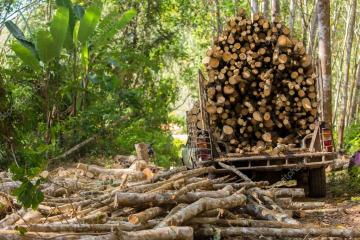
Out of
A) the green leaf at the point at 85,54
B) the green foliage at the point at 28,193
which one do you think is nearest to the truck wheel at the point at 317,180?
the green foliage at the point at 28,193

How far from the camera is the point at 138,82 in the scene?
22.4 metres

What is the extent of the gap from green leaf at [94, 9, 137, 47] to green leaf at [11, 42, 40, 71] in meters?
2.12

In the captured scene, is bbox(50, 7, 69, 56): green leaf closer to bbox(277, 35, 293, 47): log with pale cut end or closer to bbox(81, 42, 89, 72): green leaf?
bbox(81, 42, 89, 72): green leaf

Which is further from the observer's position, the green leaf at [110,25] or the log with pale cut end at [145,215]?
the green leaf at [110,25]

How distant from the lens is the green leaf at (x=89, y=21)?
43.9 ft

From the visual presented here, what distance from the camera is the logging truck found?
8992 mm

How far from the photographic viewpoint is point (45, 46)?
1306 centimetres

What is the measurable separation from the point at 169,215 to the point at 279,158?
3889 millimetres

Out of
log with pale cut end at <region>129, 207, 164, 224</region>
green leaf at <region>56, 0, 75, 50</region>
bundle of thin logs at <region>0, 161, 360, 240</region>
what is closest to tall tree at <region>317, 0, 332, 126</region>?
bundle of thin logs at <region>0, 161, 360, 240</region>

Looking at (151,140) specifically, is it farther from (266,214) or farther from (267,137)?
(266,214)

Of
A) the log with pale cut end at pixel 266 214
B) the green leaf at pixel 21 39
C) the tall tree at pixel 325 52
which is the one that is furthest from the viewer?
the green leaf at pixel 21 39

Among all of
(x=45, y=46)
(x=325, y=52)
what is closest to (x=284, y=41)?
(x=325, y=52)

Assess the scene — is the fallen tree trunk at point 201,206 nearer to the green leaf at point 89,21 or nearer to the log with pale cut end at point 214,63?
the log with pale cut end at point 214,63

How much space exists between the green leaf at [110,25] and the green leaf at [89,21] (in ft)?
3.81
